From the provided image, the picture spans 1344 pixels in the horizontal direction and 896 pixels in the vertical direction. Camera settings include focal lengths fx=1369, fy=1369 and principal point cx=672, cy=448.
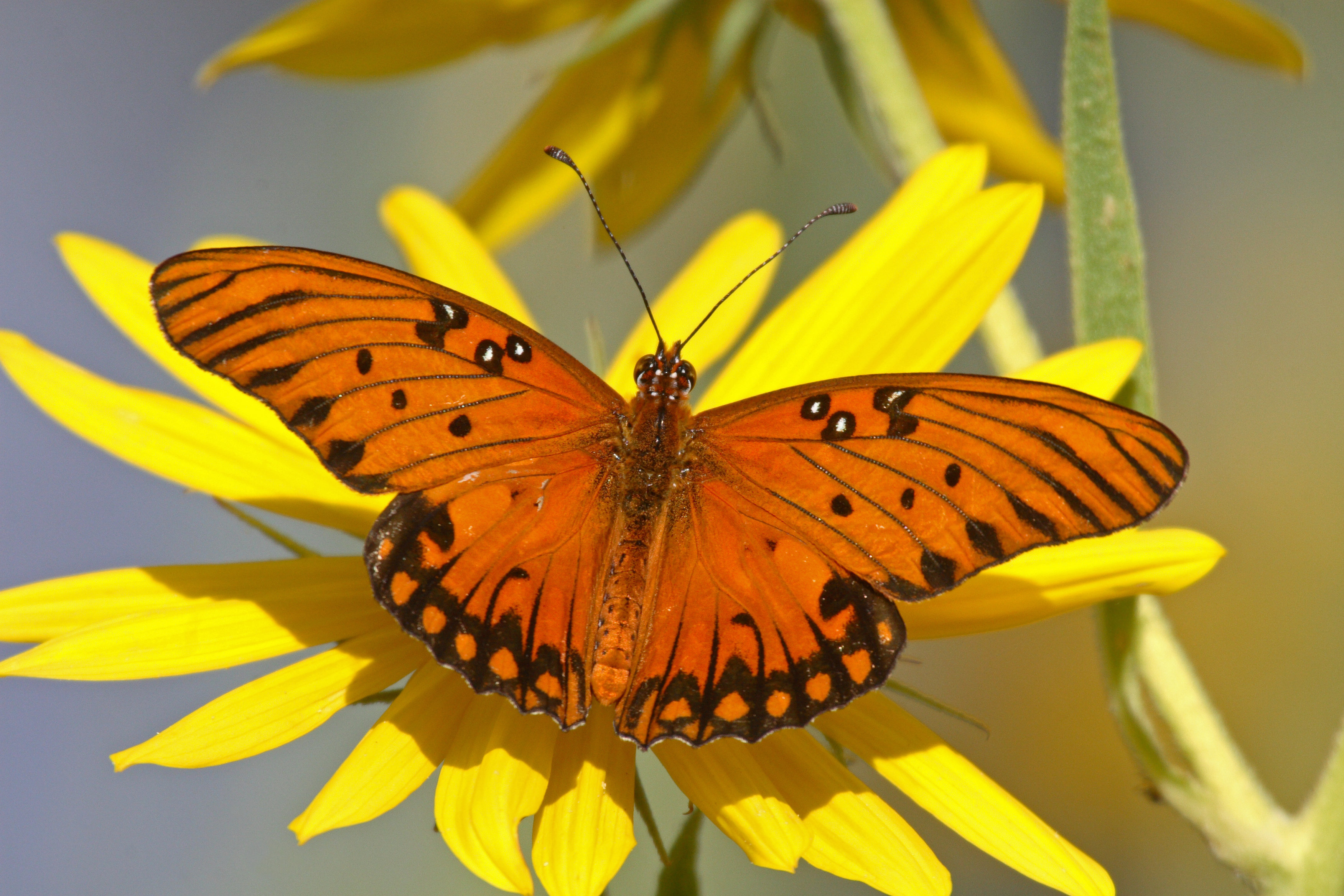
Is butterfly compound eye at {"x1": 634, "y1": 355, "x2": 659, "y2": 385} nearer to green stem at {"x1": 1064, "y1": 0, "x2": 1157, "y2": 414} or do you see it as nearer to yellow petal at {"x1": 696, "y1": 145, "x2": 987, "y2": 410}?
yellow petal at {"x1": 696, "y1": 145, "x2": 987, "y2": 410}

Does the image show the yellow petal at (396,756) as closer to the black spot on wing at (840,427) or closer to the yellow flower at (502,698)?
the yellow flower at (502,698)

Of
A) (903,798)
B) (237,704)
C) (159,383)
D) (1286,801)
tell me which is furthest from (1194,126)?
(237,704)

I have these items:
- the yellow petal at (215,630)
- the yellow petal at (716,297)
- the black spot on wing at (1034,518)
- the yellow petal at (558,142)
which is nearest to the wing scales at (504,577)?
the yellow petal at (215,630)

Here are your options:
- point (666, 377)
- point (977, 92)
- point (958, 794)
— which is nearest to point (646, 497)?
point (666, 377)

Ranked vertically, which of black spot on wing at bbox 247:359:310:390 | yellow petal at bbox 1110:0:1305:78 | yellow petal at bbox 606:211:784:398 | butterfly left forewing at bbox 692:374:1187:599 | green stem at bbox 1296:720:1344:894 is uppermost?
yellow petal at bbox 1110:0:1305:78

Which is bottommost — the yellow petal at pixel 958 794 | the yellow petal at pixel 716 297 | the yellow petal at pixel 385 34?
the yellow petal at pixel 958 794

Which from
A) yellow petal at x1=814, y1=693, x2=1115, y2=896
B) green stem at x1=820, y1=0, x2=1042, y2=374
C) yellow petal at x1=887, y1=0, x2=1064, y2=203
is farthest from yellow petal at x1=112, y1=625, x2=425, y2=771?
yellow petal at x1=887, y1=0, x2=1064, y2=203

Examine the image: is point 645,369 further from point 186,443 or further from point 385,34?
point 385,34
